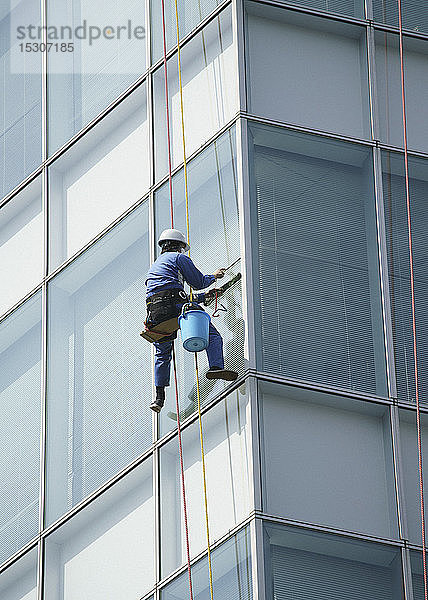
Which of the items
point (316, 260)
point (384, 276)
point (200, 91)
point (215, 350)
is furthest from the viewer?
point (200, 91)

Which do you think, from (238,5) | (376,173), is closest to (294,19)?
(238,5)

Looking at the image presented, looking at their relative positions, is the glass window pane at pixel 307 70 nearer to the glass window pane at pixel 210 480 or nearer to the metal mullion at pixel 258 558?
the glass window pane at pixel 210 480

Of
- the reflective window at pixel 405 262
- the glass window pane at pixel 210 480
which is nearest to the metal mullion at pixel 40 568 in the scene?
the glass window pane at pixel 210 480

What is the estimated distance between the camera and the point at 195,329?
50.2 ft

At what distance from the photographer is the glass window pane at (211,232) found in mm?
15867

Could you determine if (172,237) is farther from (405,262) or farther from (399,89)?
(399,89)

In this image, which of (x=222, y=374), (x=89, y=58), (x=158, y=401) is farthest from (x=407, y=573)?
(x=89, y=58)

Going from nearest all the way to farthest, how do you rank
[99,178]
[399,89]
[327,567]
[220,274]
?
[327,567], [220,274], [399,89], [99,178]

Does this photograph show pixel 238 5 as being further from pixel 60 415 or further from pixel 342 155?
pixel 60 415

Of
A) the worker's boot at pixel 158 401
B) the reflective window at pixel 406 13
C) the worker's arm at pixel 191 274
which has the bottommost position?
the worker's boot at pixel 158 401

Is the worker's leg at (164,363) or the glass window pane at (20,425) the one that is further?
the glass window pane at (20,425)

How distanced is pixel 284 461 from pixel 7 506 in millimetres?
4166

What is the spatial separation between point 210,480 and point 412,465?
1.91m

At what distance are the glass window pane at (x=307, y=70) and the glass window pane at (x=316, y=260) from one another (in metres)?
0.32
